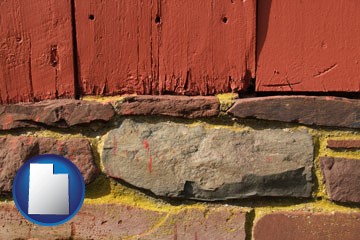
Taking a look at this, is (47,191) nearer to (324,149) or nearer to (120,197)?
(120,197)

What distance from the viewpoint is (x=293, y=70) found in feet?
4.68

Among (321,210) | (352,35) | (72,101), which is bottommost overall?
(321,210)

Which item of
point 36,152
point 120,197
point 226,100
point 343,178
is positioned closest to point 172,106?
point 226,100

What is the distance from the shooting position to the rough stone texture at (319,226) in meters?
1.39

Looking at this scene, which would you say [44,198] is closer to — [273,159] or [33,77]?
[33,77]

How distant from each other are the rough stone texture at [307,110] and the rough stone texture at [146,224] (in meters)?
0.30

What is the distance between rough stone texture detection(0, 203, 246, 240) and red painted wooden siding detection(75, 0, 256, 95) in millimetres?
361

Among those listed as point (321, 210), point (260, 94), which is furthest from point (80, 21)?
point (321, 210)

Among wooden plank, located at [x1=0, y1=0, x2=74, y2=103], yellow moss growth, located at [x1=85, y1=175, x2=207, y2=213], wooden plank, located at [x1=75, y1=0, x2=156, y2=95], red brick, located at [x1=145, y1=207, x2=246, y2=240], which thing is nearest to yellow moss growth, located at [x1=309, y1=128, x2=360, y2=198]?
red brick, located at [x1=145, y1=207, x2=246, y2=240]

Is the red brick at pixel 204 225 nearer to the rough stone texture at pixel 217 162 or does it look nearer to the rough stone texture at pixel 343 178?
the rough stone texture at pixel 217 162

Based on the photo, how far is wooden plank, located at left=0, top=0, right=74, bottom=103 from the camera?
1.46 metres

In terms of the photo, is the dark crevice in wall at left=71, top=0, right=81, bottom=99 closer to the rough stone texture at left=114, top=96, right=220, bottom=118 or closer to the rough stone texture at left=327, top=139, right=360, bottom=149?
the rough stone texture at left=114, top=96, right=220, bottom=118

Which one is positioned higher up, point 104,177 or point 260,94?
point 260,94

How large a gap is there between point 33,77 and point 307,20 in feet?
2.80
